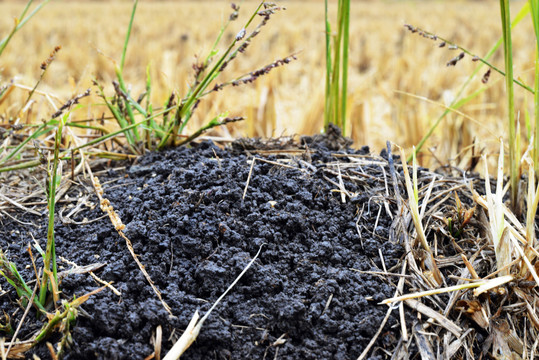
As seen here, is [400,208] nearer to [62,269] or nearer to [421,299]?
[421,299]

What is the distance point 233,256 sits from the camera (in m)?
1.15

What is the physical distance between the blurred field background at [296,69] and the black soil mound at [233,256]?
424 mm

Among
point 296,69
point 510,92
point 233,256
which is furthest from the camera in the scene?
point 296,69

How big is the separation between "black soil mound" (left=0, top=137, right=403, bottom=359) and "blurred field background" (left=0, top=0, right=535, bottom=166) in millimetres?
424

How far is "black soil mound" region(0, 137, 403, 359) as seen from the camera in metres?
1.03

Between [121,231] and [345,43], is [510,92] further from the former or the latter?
[121,231]

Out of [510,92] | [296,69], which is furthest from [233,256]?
[296,69]

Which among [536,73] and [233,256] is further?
[536,73]

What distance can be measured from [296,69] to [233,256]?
154 inches

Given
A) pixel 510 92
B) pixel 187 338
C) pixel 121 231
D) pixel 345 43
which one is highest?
pixel 345 43

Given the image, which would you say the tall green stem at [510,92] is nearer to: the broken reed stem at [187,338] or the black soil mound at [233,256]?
the black soil mound at [233,256]

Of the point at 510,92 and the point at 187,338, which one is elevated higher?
the point at 510,92

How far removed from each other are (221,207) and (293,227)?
0.19m

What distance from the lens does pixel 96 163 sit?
1654 millimetres
